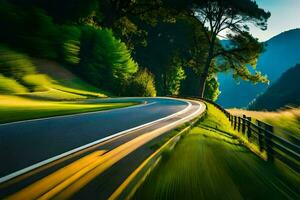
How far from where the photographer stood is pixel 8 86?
26.6 meters

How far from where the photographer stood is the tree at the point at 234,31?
150ft

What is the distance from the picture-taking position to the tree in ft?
150

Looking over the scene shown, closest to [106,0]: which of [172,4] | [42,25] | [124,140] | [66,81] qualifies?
[172,4]

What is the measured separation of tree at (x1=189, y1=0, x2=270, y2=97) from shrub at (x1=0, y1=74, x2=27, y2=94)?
2593 cm

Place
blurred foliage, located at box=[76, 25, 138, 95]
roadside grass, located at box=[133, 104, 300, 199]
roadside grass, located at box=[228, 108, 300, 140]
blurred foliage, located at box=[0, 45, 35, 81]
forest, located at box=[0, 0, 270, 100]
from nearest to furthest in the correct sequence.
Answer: roadside grass, located at box=[133, 104, 300, 199]
roadside grass, located at box=[228, 108, 300, 140]
blurred foliage, located at box=[0, 45, 35, 81]
forest, located at box=[0, 0, 270, 100]
blurred foliage, located at box=[76, 25, 138, 95]

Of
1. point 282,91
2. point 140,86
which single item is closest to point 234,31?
point 140,86

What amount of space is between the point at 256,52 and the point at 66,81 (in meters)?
22.0

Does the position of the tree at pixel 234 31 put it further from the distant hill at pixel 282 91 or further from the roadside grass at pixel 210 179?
the distant hill at pixel 282 91

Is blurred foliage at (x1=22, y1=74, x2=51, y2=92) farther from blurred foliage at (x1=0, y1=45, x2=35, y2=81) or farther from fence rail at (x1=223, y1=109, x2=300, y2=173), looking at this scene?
fence rail at (x1=223, y1=109, x2=300, y2=173)

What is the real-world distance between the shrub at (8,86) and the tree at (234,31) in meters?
25.9

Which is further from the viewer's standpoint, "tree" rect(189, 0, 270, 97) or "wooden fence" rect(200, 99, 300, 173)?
"tree" rect(189, 0, 270, 97)

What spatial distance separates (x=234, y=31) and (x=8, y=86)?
2906 cm

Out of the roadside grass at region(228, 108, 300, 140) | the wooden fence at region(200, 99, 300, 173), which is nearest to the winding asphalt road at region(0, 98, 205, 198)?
the wooden fence at region(200, 99, 300, 173)

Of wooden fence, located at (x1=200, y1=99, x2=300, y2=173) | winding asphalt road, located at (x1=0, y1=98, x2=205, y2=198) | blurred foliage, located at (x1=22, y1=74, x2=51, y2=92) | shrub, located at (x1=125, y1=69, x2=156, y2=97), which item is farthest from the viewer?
shrub, located at (x1=125, y1=69, x2=156, y2=97)
